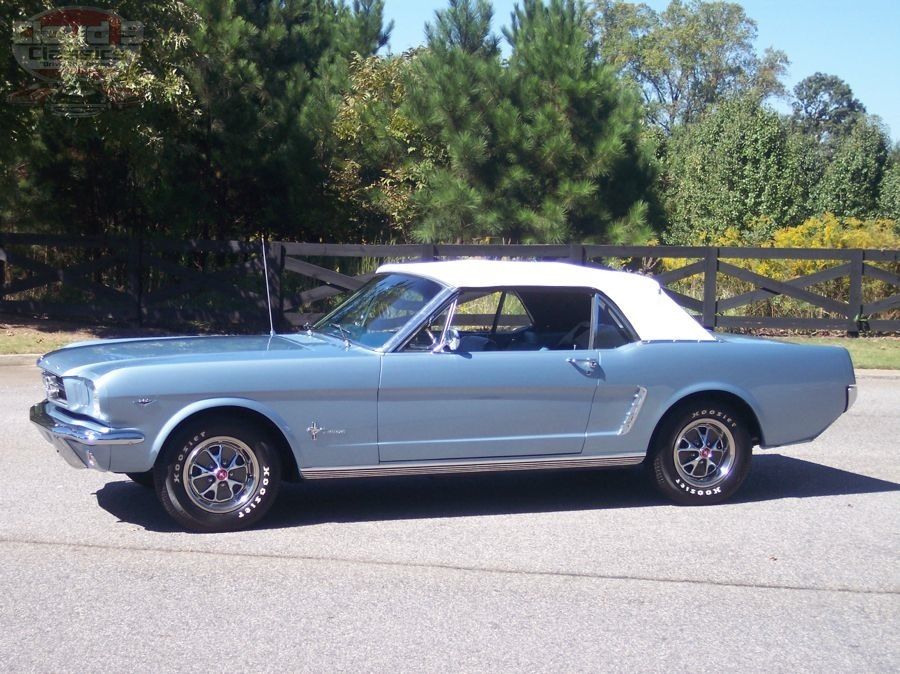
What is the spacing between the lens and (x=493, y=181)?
20156 mm

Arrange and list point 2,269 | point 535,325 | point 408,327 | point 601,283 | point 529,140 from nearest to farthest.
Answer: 1. point 408,327
2. point 601,283
3. point 535,325
4. point 2,269
5. point 529,140

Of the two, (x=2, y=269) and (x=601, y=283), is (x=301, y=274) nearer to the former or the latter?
(x=2, y=269)

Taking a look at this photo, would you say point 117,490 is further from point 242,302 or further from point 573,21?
point 573,21

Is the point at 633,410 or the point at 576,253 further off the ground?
the point at 576,253

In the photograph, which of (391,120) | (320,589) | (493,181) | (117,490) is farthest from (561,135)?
(320,589)

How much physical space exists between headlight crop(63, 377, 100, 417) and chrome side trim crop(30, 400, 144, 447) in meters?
0.06

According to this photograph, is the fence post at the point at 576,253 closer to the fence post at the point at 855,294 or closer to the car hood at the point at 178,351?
the fence post at the point at 855,294

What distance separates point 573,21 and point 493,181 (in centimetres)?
364

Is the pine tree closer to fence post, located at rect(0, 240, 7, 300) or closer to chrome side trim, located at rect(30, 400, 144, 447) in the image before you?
fence post, located at rect(0, 240, 7, 300)

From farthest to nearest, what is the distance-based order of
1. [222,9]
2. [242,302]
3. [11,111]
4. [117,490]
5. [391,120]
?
1. [391,120]
2. [222,9]
3. [242,302]
4. [11,111]
5. [117,490]

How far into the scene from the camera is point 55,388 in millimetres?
6488

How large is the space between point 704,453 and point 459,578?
233 centimetres

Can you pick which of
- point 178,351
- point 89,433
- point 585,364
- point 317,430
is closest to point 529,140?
A: point 585,364

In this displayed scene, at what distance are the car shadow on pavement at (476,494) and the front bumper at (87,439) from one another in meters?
0.66
